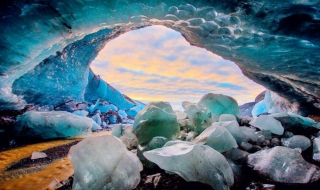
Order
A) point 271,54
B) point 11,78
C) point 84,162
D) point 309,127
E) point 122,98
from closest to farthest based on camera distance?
point 84,162 < point 309,127 < point 271,54 < point 11,78 < point 122,98

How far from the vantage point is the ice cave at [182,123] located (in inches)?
37.3

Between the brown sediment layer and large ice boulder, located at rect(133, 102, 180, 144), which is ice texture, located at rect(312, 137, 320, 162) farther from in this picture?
the brown sediment layer

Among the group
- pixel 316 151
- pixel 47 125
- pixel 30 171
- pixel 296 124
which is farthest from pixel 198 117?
pixel 47 125

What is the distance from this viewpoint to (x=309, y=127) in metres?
1.92

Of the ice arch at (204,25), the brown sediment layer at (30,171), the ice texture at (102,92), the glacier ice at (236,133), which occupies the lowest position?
the ice texture at (102,92)

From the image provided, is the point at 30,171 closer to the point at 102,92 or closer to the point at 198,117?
the point at 198,117

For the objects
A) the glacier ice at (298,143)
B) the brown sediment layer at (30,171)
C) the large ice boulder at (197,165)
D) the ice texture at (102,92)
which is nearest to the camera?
the large ice boulder at (197,165)

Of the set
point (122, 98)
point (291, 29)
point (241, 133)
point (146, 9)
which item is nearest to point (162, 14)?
point (146, 9)

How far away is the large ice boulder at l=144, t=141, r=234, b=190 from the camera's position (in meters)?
0.89

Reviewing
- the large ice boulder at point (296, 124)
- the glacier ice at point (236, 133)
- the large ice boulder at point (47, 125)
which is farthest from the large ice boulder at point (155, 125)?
the large ice boulder at point (47, 125)

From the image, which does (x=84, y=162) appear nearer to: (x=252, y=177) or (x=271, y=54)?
(x=252, y=177)

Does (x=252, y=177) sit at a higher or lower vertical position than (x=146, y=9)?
lower

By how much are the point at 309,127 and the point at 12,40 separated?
385 centimetres

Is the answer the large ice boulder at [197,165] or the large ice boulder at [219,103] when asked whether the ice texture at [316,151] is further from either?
the large ice boulder at [219,103]
